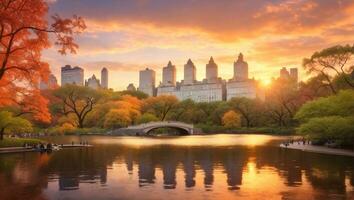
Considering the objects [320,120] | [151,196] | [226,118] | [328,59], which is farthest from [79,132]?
[151,196]

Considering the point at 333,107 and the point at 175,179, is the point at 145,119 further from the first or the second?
the point at 175,179

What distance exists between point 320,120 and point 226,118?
236 ft

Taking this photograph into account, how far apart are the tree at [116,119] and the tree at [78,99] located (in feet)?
21.6

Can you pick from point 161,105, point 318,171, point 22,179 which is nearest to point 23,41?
point 22,179

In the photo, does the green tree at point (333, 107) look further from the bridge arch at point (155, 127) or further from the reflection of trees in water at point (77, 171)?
the bridge arch at point (155, 127)

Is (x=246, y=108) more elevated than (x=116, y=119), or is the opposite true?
(x=246, y=108)

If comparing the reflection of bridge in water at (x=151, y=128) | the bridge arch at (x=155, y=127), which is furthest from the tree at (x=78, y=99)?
the bridge arch at (x=155, y=127)

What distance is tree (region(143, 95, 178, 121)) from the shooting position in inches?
5157

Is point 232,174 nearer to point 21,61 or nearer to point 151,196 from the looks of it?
point 151,196

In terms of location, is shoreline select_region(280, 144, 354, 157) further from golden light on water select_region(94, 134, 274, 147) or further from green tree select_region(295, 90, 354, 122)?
golden light on water select_region(94, 134, 274, 147)

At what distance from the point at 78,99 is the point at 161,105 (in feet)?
81.7

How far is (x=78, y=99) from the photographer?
121m

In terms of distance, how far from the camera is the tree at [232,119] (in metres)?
120

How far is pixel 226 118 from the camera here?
12150 centimetres
